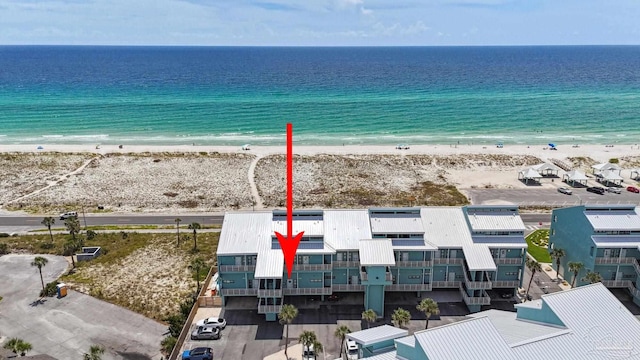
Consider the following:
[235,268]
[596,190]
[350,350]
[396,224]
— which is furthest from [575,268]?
[596,190]

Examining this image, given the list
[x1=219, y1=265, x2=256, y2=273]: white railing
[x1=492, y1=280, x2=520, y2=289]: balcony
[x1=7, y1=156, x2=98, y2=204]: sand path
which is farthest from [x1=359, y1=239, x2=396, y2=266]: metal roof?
[x1=7, y1=156, x2=98, y2=204]: sand path

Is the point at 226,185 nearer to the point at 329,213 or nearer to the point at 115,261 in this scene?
the point at 115,261

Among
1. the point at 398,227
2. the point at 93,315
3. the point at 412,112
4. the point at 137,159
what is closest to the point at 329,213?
the point at 398,227

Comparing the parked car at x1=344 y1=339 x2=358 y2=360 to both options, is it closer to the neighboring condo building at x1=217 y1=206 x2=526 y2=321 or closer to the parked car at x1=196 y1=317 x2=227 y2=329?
the neighboring condo building at x1=217 y1=206 x2=526 y2=321

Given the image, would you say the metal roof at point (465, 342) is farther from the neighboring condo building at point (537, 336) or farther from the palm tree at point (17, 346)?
the palm tree at point (17, 346)

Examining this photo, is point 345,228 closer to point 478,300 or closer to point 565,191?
point 478,300

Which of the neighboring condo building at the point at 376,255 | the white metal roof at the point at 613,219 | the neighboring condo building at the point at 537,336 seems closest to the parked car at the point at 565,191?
the white metal roof at the point at 613,219
